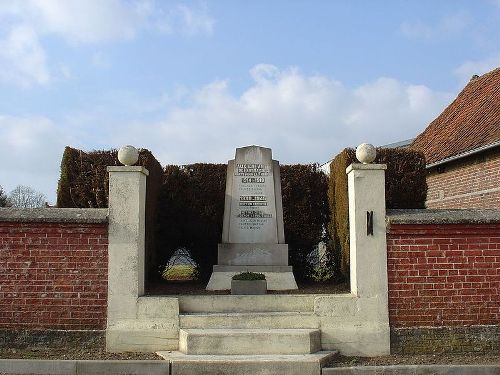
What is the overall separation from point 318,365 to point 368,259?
5.69ft

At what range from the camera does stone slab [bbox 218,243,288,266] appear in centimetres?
977


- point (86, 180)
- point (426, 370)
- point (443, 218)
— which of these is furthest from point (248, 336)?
point (86, 180)

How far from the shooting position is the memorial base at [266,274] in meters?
9.36

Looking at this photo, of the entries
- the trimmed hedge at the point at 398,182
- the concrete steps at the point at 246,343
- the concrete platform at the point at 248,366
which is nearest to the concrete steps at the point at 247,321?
the concrete steps at the point at 246,343

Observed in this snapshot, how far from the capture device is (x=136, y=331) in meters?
7.57

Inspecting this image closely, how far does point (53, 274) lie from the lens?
7676mm

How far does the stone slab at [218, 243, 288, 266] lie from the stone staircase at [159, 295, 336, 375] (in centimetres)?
184

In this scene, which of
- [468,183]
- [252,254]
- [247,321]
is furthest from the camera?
[468,183]

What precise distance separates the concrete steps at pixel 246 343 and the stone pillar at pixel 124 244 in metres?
1.03

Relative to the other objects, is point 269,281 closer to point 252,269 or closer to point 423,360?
point 252,269

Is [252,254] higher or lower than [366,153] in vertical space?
lower

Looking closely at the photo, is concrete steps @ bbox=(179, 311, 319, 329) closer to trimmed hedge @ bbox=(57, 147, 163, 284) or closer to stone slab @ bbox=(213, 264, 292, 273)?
stone slab @ bbox=(213, 264, 292, 273)

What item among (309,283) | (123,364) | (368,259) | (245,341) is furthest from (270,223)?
(123,364)

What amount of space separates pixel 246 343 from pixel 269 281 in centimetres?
235
